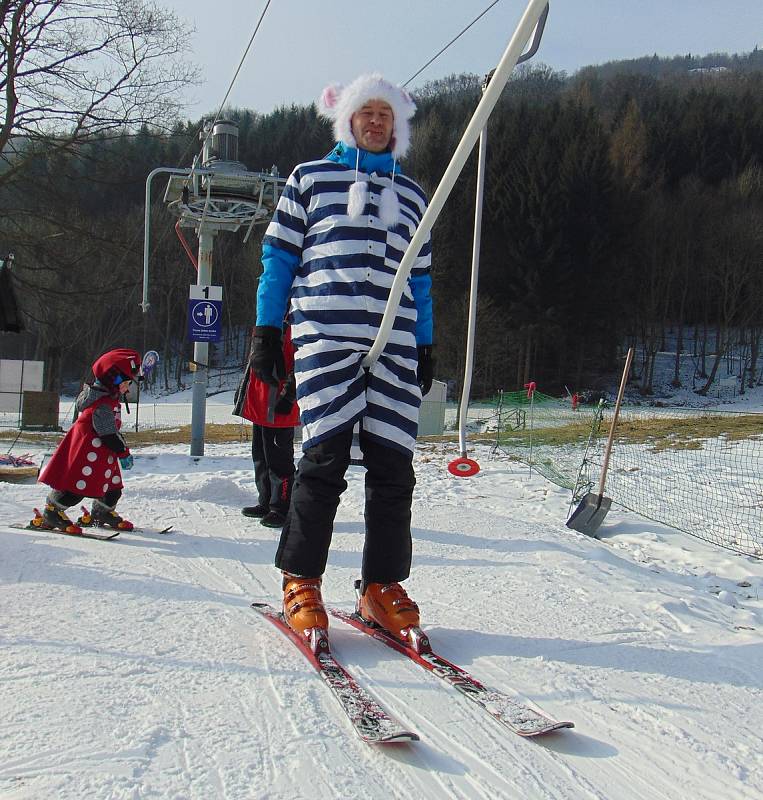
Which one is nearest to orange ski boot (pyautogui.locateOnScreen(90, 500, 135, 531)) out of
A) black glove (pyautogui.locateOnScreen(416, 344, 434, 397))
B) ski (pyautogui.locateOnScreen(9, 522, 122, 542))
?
ski (pyautogui.locateOnScreen(9, 522, 122, 542))

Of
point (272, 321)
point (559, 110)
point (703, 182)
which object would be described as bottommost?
point (272, 321)

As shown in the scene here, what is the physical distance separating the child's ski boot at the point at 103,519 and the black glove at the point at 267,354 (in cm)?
216

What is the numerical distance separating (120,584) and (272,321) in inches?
50.9

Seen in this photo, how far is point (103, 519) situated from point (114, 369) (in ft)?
3.25

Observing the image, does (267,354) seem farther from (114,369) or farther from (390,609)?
(114,369)

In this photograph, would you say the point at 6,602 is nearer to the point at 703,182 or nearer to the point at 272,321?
the point at 272,321

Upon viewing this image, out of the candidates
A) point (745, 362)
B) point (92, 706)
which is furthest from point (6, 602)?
point (745, 362)

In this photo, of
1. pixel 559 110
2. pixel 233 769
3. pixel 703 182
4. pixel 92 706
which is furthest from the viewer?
pixel 703 182

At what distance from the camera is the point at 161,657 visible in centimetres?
207

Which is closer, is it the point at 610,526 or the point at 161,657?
the point at 161,657

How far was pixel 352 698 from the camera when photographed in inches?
72.1

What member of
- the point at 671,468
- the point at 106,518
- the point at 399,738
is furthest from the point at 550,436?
the point at 399,738

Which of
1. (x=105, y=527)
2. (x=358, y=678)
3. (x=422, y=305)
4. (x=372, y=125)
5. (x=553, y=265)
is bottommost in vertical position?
(x=105, y=527)

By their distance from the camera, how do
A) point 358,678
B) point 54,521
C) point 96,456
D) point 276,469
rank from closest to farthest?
point 358,678 → point 54,521 → point 96,456 → point 276,469
